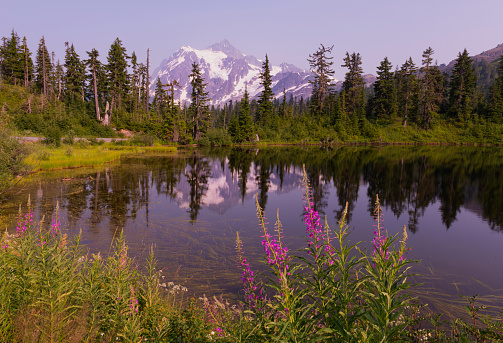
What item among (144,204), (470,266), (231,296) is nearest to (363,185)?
(470,266)

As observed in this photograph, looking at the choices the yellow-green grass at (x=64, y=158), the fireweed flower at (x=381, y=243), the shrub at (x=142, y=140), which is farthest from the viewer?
the shrub at (x=142, y=140)

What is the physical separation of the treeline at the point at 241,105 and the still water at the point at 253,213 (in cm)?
4022

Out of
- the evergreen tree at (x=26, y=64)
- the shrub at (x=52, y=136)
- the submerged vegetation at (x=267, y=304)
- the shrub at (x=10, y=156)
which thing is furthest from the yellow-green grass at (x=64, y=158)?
the evergreen tree at (x=26, y=64)

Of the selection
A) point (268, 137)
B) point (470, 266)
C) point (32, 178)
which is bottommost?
point (470, 266)

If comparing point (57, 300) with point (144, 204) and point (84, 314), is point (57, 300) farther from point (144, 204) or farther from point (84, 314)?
point (144, 204)

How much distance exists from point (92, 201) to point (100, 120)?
5202 centimetres

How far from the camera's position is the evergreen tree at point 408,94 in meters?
81.0

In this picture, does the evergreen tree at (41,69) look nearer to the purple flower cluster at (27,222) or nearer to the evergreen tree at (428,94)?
the purple flower cluster at (27,222)

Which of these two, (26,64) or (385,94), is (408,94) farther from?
(26,64)

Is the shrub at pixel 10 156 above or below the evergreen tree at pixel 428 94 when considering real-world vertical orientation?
below

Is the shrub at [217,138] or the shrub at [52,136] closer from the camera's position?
the shrub at [52,136]

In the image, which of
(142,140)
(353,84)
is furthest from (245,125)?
(353,84)

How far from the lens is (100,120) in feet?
201

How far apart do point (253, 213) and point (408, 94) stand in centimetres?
8154
